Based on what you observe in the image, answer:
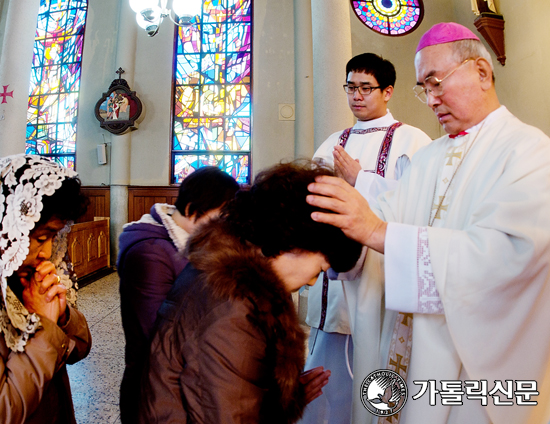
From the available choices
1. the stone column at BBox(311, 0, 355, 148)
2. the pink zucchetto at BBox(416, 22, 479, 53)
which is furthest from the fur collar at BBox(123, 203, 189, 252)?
the stone column at BBox(311, 0, 355, 148)

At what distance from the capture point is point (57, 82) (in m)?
8.18

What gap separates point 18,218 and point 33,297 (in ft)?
1.03

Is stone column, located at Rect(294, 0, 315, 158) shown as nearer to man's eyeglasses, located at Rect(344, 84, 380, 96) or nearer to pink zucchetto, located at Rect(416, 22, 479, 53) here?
man's eyeglasses, located at Rect(344, 84, 380, 96)

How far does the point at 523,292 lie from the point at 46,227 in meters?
1.54

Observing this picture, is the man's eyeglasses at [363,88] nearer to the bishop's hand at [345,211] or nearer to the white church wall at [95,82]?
the bishop's hand at [345,211]

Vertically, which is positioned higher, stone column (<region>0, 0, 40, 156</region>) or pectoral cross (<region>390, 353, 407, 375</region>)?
stone column (<region>0, 0, 40, 156</region>)

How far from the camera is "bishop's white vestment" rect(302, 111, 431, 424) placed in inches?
82.0

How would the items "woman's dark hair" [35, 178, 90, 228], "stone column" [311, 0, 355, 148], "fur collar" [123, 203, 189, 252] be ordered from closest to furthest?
1. "woman's dark hair" [35, 178, 90, 228]
2. "fur collar" [123, 203, 189, 252]
3. "stone column" [311, 0, 355, 148]

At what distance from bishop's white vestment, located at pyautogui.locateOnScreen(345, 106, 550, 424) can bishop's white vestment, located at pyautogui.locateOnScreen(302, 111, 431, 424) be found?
31.2 inches

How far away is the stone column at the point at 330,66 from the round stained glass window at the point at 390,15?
4.12 meters

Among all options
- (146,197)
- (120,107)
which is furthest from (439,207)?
(120,107)

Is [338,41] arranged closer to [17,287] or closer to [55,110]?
[17,287]

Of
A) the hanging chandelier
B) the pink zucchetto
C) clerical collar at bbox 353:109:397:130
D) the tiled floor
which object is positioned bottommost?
the tiled floor

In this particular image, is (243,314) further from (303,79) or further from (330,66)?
(303,79)
